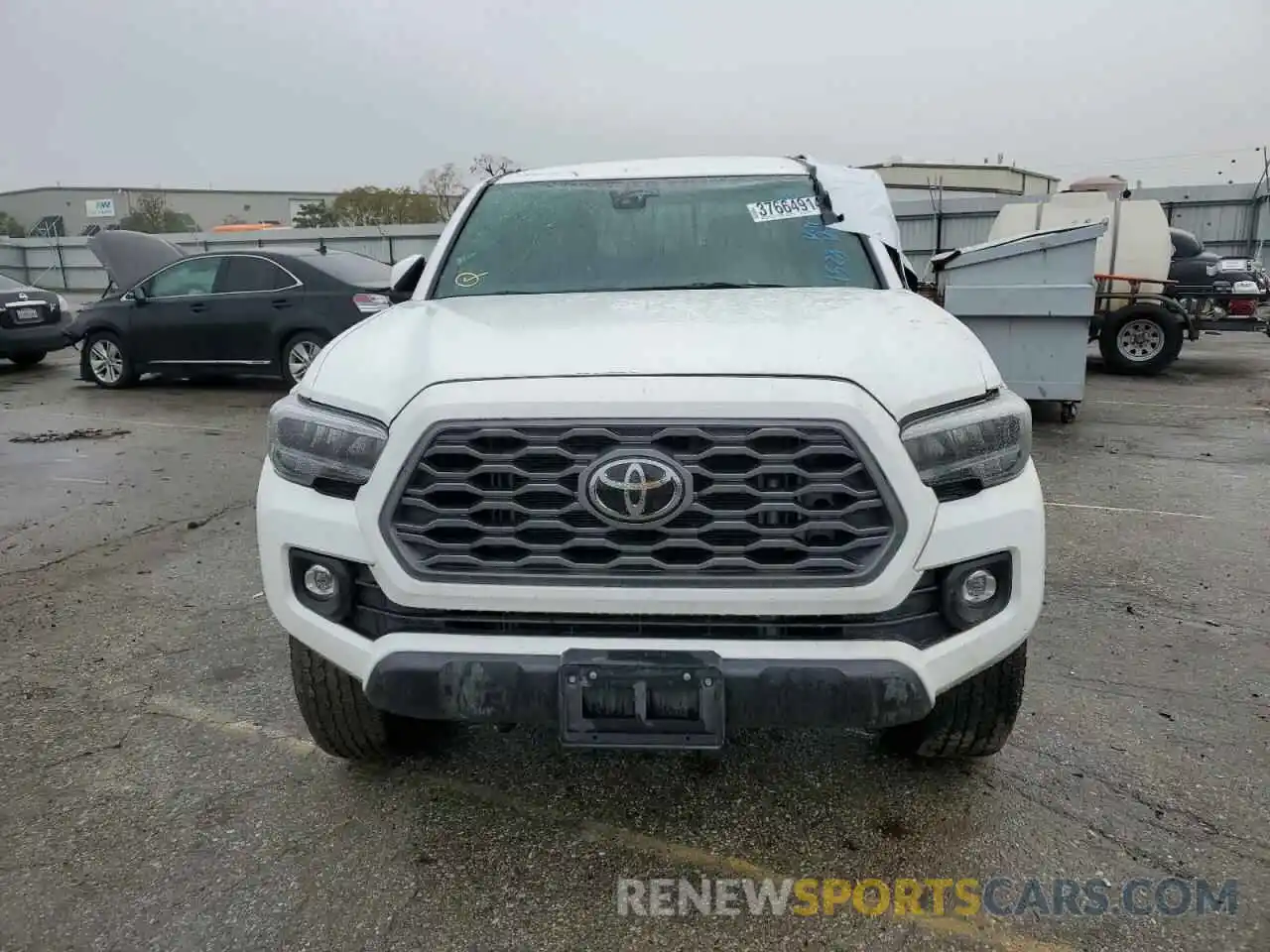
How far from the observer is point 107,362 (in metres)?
11.1

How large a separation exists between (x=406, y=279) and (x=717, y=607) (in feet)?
7.53

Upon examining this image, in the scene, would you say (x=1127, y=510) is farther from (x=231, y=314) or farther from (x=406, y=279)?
(x=231, y=314)

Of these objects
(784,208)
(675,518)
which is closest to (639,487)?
(675,518)

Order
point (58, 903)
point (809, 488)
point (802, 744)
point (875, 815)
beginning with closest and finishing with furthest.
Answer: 1. point (809, 488)
2. point (58, 903)
3. point (875, 815)
4. point (802, 744)

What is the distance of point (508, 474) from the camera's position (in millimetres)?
2180

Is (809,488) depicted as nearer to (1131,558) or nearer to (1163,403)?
(1131,558)

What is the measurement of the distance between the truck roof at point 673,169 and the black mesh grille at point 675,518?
208cm

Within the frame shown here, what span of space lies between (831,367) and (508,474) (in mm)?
784

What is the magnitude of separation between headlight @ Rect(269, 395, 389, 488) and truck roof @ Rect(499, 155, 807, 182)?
196 cm

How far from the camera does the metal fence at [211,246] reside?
2559cm

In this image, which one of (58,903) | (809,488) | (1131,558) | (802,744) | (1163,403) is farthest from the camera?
(1163,403)

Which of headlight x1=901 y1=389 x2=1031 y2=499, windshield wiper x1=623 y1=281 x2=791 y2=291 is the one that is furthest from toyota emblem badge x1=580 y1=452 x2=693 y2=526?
windshield wiper x1=623 y1=281 x2=791 y2=291

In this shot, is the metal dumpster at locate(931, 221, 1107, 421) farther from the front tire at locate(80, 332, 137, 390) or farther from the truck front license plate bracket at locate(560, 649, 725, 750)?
the front tire at locate(80, 332, 137, 390)

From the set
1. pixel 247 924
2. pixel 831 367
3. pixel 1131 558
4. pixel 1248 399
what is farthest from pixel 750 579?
pixel 1248 399
